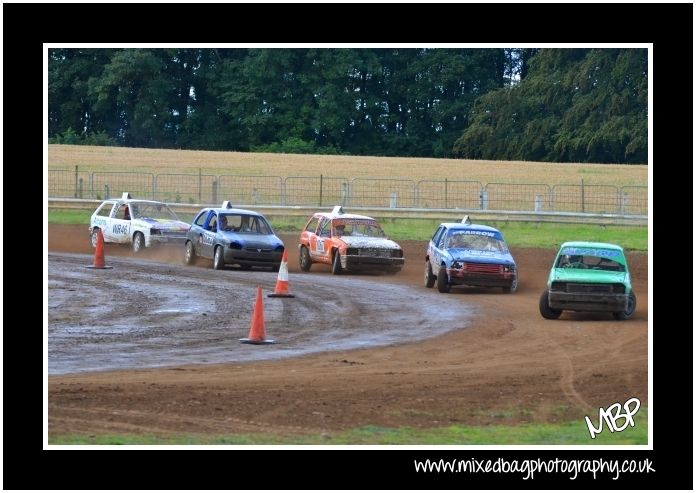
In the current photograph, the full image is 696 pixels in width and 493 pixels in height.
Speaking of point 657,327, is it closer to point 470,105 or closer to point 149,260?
point 149,260

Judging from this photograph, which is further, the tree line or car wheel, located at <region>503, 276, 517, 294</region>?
the tree line

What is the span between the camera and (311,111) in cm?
7038

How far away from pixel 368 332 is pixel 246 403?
640 centimetres

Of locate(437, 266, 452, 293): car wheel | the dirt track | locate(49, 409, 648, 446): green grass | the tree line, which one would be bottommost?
locate(49, 409, 648, 446): green grass

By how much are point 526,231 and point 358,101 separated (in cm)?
3170

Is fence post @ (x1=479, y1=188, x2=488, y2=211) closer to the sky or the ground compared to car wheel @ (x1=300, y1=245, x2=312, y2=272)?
closer to the sky

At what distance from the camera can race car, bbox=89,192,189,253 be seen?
110ft

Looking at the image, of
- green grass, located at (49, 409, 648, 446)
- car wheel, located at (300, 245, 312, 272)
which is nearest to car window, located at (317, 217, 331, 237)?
car wheel, located at (300, 245, 312, 272)

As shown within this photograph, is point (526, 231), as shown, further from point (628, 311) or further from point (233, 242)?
point (628, 311)

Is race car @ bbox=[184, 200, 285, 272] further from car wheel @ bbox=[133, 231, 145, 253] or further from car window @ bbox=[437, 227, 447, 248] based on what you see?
car window @ bbox=[437, 227, 447, 248]

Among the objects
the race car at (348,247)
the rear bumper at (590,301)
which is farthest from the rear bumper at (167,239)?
the rear bumper at (590,301)

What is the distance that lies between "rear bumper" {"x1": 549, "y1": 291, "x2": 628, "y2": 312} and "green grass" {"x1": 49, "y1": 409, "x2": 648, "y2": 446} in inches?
317

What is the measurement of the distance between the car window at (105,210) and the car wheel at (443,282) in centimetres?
1296

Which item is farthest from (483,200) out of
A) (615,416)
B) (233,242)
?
(615,416)
